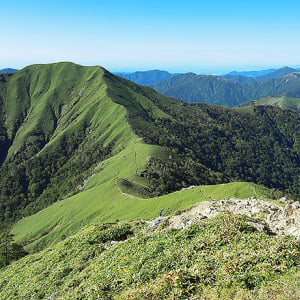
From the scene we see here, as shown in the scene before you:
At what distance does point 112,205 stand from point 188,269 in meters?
104

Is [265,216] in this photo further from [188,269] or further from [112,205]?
[112,205]

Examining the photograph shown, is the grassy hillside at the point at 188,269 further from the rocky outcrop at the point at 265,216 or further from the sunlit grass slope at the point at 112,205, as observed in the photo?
the sunlit grass slope at the point at 112,205

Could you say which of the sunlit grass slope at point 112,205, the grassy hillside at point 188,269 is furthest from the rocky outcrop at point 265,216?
the sunlit grass slope at point 112,205

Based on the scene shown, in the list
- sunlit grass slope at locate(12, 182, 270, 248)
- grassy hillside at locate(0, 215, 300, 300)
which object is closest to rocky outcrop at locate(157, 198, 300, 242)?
grassy hillside at locate(0, 215, 300, 300)

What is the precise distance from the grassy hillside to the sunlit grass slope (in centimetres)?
5849

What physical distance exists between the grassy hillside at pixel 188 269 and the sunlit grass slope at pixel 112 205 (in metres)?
58.5

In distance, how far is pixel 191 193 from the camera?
103312 millimetres

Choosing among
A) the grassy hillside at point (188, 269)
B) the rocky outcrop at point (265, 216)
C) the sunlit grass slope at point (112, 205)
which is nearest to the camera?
the grassy hillside at point (188, 269)

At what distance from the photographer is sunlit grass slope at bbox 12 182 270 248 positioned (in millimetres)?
95000

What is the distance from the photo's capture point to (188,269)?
2289 centimetres

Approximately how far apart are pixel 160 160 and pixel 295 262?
512ft

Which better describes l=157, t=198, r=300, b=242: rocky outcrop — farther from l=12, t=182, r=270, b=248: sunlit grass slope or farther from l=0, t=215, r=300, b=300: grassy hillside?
l=12, t=182, r=270, b=248: sunlit grass slope

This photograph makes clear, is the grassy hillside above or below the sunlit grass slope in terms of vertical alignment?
above

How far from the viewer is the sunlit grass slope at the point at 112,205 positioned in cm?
9500
